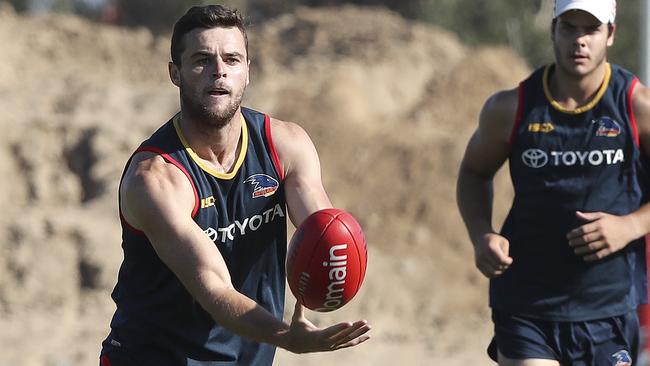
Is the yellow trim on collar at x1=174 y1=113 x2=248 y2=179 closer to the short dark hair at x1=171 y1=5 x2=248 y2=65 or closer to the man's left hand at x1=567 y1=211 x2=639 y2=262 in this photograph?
the short dark hair at x1=171 y1=5 x2=248 y2=65

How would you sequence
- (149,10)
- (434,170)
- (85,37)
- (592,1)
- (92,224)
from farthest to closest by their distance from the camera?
1. (149,10)
2. (85,37)
3. (434,170)
4. (92,224)
5. (592,1)

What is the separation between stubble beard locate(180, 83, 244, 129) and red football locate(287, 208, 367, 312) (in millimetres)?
636

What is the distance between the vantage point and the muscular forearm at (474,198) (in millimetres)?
6457

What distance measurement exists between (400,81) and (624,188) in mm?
13766

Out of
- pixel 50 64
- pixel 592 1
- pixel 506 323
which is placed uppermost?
pixel 50 64

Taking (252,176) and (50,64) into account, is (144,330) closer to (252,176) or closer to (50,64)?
(252,176)

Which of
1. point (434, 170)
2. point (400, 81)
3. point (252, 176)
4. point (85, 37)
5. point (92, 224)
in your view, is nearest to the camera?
point (252, 176)

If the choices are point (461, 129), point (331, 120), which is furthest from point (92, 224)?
point (461, 129)

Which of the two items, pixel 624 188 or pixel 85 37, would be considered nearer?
pixel 624 188

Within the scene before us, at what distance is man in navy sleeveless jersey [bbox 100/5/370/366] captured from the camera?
493 centimetres

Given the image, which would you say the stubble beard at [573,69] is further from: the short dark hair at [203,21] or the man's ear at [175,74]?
the man's ear at [175,74]

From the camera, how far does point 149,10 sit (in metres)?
32.9

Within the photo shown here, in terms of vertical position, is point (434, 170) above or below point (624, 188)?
above

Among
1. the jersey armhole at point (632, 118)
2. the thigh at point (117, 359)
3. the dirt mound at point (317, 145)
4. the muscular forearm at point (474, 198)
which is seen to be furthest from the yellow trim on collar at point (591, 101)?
the dirt mound at point (317, 145)
